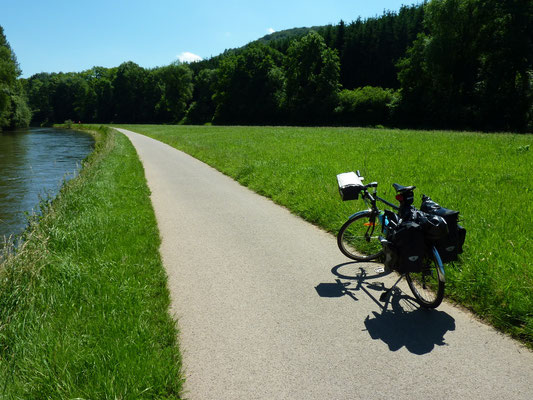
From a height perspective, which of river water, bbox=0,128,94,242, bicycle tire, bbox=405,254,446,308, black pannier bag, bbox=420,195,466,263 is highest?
black pannier bag, bbox=420,195,466,263

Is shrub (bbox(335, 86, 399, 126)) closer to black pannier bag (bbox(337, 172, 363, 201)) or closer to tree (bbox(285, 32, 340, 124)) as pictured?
tree (bbox(285, 32, 340, 124))

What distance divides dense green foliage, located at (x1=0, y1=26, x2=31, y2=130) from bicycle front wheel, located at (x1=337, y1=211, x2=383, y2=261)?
→ 160 ft

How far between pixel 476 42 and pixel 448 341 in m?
41.6

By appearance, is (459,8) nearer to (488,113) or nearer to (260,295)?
(488,113)

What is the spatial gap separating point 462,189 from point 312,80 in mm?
52238

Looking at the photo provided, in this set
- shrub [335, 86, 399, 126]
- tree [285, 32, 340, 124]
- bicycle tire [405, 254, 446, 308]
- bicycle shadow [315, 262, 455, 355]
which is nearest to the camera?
bicycle shadow [315, 262, 455, 355]

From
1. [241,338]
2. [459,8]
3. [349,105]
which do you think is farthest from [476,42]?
[241,338]

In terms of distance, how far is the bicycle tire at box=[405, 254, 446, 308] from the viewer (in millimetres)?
3793

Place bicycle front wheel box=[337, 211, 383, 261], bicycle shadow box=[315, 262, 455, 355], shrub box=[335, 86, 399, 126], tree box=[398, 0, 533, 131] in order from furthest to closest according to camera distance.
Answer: shrub box=[335, 86, 399, 126], tree box=[398, 0, 533, 131], bicycle front wheel box=[337, 211, 383, 261], bicycle shadow box=[315, 262, 455, 355]

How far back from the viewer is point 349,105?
52.9 m

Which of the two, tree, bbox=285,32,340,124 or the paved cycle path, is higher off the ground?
tree, bbox=285,32,340,124

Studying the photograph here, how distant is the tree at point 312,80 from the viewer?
5609cm

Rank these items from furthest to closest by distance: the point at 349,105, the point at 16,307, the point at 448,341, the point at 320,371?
the point at 349,105, the point at 16,307, the point at 448,341, the point at 320,371

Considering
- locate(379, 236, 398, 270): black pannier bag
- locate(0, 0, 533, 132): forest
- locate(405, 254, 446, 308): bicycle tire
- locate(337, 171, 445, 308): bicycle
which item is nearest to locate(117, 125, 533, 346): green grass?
locate(405, 254, 446, 308): bicycle tire
